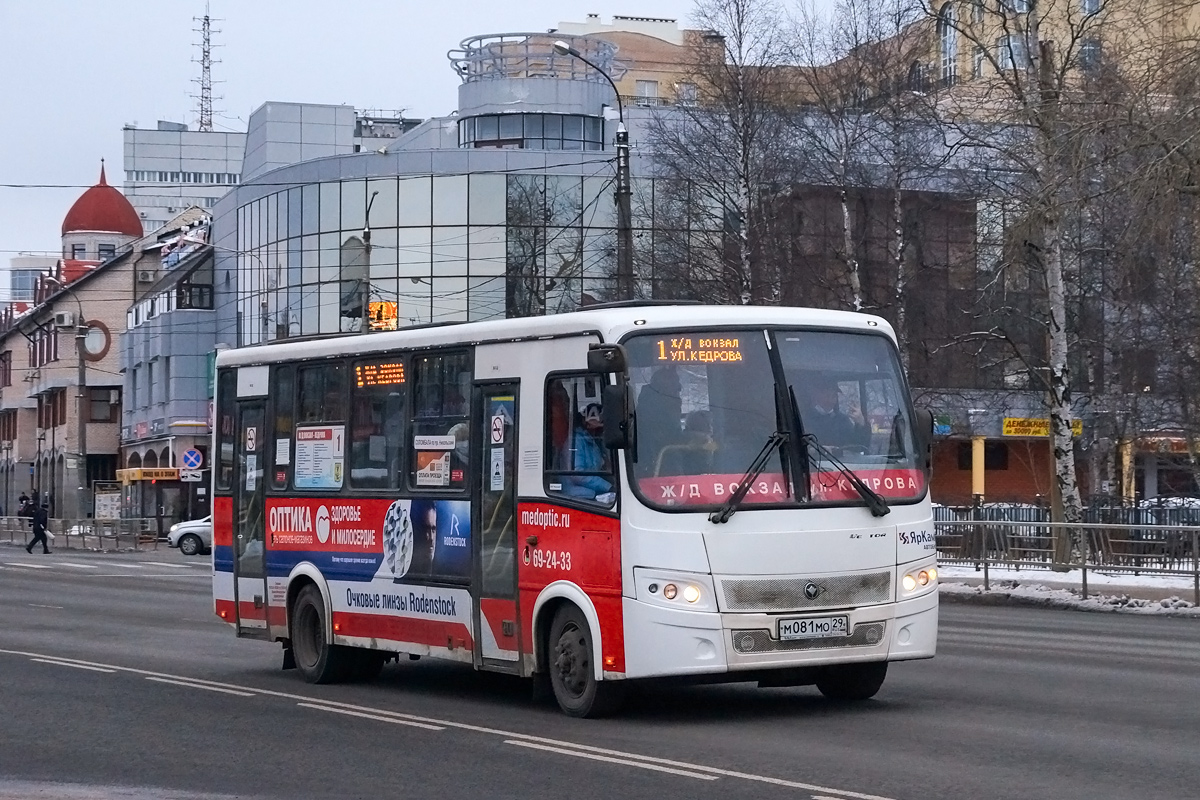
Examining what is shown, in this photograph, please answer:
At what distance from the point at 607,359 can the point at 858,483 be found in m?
1.82

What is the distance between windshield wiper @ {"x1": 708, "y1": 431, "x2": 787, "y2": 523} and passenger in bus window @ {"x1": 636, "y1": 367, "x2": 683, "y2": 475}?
481 mm

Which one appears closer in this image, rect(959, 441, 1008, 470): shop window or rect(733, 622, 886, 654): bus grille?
rect(733, 622, 886, 654): bus grille

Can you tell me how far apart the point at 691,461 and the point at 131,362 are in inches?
2934

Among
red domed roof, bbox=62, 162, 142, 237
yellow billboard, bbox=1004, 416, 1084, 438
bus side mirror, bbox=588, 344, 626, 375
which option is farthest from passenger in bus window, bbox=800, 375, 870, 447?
red domed roof, bbox=62, 162, 142, 237

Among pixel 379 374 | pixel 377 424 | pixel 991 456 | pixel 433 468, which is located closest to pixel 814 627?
pixel 433 468

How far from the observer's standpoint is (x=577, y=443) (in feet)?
38.4

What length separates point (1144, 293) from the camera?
1487 inches

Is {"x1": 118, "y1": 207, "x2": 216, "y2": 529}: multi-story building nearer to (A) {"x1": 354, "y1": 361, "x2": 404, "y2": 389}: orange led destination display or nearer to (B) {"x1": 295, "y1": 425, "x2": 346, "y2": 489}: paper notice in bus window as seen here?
(B) {"x1": 295, "y1": 425, "x2": 346, "y2": 489}: paper notice in bus window

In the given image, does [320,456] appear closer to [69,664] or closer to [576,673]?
[69,664]

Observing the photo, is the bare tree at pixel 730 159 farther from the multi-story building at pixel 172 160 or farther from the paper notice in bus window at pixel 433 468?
the multi-story building at pixel 172 160

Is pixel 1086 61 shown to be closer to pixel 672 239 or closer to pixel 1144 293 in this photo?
pixel 1144 293

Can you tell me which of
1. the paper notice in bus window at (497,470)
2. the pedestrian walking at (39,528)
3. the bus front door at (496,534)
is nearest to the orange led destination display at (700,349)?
the bus front door at (496,534)

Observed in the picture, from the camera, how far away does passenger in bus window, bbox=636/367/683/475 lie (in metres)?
11.2

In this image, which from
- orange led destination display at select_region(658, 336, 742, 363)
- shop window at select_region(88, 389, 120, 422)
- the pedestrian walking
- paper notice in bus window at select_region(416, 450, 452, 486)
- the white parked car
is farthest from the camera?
shop window at select_region(88, 389, 120, 422)
